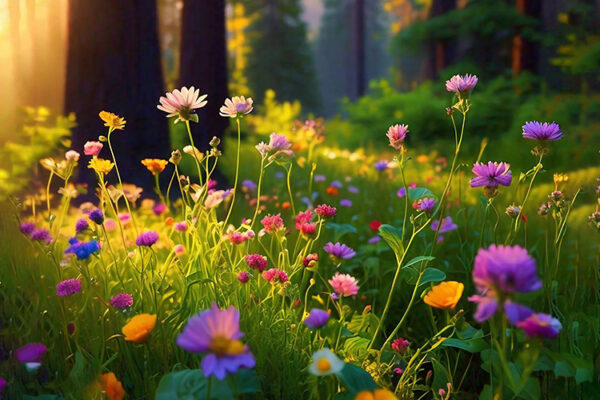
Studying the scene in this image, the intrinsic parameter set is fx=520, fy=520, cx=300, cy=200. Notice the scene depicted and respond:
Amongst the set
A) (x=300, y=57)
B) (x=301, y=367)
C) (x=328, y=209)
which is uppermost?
(x=300, y=57)

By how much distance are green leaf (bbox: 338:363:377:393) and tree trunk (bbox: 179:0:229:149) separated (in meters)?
4.27

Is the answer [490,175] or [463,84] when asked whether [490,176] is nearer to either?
[490,175]

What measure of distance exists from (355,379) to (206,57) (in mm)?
4759

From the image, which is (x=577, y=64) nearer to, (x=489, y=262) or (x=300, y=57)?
(x=489, y=262)

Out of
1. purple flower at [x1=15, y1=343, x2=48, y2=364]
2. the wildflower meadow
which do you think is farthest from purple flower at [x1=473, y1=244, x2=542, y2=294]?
purple flower at [x1=15, y1=343, x2=48, y2=364]

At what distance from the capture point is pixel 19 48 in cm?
584

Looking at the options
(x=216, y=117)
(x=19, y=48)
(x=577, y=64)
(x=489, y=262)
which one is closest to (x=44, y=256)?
(x=489, y=262)

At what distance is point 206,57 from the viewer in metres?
5.38

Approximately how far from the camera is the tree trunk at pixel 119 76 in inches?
154

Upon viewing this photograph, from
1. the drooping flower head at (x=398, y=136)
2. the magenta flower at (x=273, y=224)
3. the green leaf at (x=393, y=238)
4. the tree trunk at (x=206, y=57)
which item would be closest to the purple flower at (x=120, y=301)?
the magenta flower at (x=273, y=224)

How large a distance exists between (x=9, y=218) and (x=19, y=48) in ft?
14.9

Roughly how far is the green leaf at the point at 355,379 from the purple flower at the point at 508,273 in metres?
0.47

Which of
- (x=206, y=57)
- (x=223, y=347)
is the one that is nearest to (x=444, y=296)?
(x=223, y=347)

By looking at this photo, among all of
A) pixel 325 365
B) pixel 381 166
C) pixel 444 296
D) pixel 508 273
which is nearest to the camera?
pixel 508 273
